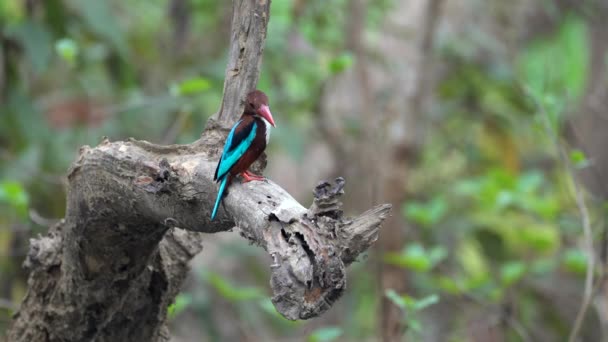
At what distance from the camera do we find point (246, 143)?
2145mm

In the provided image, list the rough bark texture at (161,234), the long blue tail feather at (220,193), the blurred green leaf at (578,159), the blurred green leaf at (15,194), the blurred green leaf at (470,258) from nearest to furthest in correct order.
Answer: the rough bark texture at (161,234), the long blue tail feather at (220,193), the blurred green leaf at (578,159), the blurred green leaf at (15,194), the blurred green leaf at (470,258)

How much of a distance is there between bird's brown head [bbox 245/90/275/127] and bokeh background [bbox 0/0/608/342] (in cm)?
132

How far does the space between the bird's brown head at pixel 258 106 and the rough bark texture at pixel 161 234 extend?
13cm

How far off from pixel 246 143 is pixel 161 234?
463 millimetres

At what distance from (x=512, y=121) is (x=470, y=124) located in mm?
332

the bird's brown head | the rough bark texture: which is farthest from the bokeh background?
the bird's brown head

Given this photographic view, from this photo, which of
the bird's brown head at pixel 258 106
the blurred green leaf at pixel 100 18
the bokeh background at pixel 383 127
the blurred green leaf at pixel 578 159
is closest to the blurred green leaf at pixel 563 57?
the bokeh background at pixel 383 127

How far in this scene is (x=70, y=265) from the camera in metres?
2.56

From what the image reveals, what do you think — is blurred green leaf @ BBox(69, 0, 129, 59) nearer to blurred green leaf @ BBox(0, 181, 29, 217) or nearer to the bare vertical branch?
blurred green leaf @ BBox(0, 181, 29, 217)

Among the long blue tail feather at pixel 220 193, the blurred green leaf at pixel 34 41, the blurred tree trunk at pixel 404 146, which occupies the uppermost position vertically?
the blurred green leaf at pixel 34 41

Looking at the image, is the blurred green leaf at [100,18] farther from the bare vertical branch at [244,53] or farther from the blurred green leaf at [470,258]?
the blurred green leaf at [470,258]

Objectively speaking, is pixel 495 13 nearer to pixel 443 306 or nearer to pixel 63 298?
pixel 443 306

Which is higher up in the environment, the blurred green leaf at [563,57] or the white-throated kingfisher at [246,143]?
the blurred green leaf at [563,57]

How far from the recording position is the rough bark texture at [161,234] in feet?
5.54
